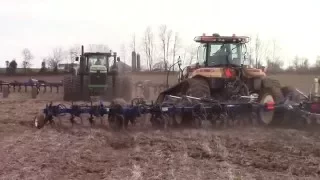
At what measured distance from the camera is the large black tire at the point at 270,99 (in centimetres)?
1021

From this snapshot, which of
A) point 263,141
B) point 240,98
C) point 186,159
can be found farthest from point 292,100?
point 186,159

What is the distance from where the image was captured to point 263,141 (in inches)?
310

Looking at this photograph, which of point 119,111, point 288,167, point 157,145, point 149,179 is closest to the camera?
point 149,179

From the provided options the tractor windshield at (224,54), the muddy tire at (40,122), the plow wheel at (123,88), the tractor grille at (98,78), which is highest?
the tractor windshield at (224,54)

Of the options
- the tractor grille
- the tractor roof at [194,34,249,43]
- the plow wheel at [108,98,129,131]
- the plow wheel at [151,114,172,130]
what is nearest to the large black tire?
the tractor roof at [194,34,249,43]

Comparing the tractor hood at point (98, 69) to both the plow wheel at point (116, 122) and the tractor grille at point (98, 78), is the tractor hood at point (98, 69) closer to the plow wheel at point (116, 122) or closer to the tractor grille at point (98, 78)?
the tractor grille at point (98, 78)

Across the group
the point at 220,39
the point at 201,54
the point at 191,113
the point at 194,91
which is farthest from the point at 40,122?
the point at 220,39

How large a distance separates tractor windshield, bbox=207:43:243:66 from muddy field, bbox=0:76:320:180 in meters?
2.71

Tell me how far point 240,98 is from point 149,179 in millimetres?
5899

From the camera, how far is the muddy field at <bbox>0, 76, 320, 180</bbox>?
18.3 feet

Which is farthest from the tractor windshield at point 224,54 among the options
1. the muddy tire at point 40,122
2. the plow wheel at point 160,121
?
the muddy tire at point 40,122

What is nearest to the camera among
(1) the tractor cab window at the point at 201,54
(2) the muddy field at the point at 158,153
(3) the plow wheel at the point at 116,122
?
(2) the muddy field at the point at 158,153

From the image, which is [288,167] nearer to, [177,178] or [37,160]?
[177,178]

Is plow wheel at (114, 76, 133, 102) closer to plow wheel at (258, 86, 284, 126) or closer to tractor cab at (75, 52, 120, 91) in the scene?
tractor cab at (75, 52, 120, 91)
